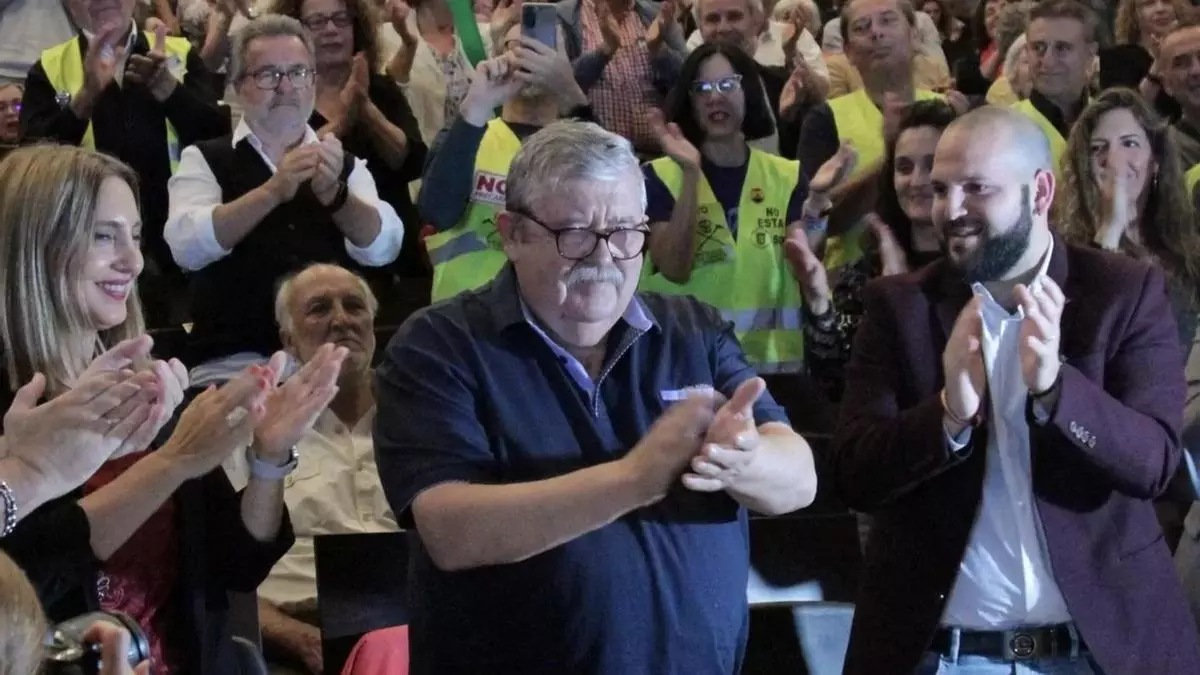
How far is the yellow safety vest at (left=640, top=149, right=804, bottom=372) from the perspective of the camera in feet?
13.7

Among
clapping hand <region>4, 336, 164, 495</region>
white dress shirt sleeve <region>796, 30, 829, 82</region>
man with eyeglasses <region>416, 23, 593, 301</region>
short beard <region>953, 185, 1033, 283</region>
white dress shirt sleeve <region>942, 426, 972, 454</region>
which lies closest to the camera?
clapping hand <region>4, 336, 164, 495</region>

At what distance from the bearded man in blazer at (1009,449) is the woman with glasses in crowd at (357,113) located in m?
2.21

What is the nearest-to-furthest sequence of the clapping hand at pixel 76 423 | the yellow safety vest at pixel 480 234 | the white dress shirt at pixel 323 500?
the clapping hand at pixel 76 423 < the white dress shirt at pixel 323 500 < the yellow safety vest at pixel 480 234

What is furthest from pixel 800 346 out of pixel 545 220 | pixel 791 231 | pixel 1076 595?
pixel 545 220

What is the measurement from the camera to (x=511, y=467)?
6.49 ft

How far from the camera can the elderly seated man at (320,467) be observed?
10.7 feet

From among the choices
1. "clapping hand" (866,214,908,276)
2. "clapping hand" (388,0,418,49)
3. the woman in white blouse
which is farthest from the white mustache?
"clapping hand" (388,0,418,49)

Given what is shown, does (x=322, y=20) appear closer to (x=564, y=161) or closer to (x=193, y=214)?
(x=193, y=214)

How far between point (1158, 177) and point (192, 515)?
208 centimetres

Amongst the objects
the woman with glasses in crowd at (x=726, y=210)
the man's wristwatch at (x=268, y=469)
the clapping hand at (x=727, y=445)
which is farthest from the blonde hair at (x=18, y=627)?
the woman with glasses in crowd at (x=726, y=210)

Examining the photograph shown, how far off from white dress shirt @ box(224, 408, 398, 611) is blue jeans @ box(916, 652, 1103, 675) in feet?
4.57

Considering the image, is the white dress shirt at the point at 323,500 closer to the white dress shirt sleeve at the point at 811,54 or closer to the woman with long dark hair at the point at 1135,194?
the woman with long dark hair at the point at 1135,194

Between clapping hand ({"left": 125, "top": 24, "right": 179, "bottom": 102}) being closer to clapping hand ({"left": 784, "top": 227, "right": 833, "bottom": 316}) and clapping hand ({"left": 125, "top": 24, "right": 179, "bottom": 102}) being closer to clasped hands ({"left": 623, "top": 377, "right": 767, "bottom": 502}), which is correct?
clapping hand ({"left": 784, "top": 227, "right": 833, "bottom": 316})

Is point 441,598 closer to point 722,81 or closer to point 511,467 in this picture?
point 511,467
